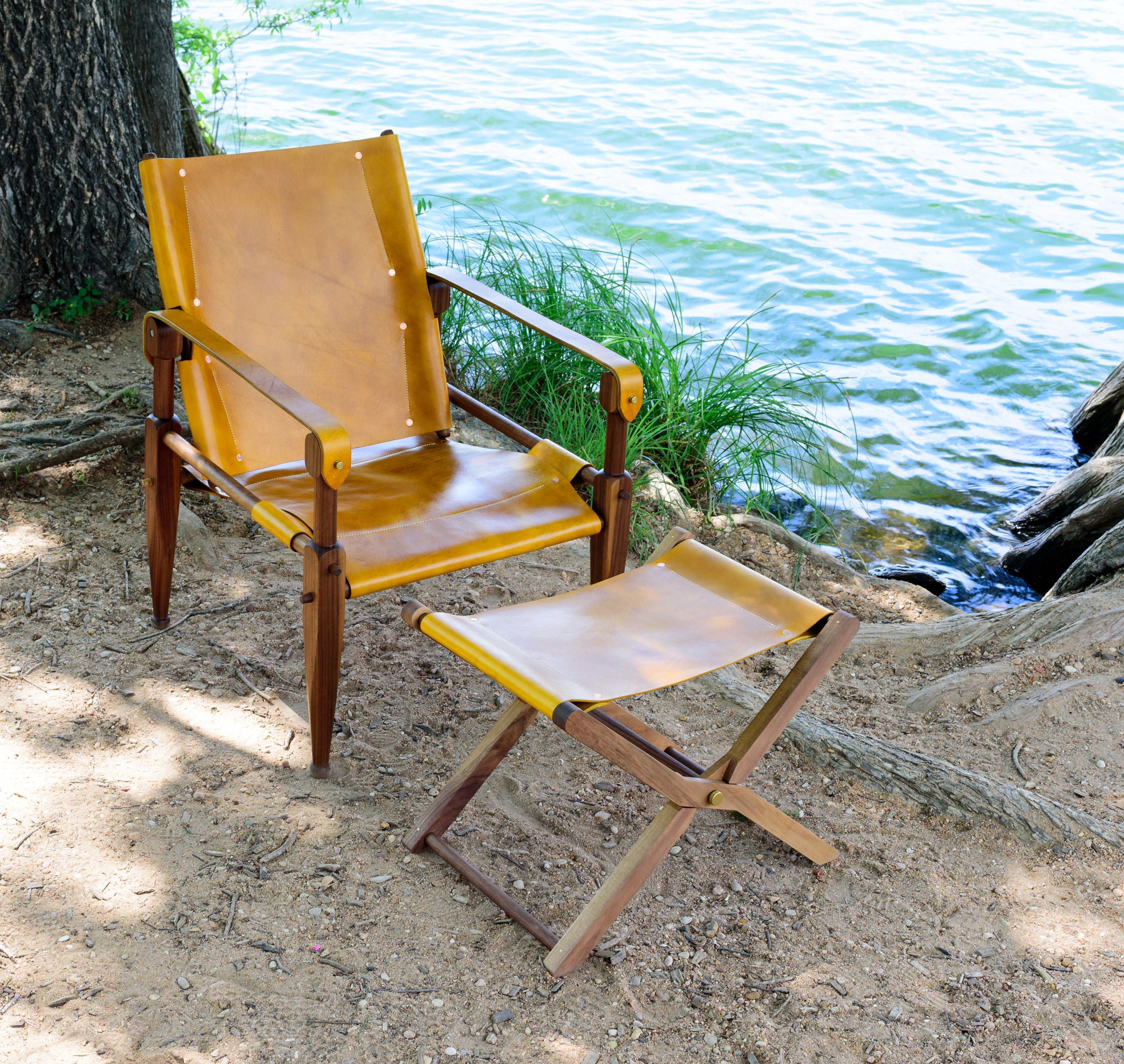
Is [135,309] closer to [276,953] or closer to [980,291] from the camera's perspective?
[276,953]

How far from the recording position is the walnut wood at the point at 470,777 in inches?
83.2

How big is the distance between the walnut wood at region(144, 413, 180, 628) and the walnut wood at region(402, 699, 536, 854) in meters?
1.01

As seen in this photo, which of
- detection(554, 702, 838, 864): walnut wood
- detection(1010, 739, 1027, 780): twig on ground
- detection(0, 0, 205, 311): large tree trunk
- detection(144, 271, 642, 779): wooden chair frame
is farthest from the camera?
detection(0, 0, 205, 311): large tree trunk

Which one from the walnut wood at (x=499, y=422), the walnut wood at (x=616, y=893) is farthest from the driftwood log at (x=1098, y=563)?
the walnut wood at (x=616, y=893)

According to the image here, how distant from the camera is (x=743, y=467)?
407cm

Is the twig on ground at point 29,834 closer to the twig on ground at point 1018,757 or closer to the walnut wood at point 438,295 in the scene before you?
the walnut wood at point 438,295

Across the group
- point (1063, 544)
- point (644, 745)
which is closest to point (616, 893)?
point (644, 745)

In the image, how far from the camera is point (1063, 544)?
3.95 meters

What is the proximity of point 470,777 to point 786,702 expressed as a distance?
0.64m

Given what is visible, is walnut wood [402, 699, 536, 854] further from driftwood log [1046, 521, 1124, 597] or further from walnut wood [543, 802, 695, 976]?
driftwood log [1046, 521, 1124, 597]

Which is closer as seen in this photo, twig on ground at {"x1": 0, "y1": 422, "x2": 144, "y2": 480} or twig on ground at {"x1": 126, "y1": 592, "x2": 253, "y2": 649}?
twig on ground at {"x1": 126, "y1": 592, "x2": 253, "y2": 649}

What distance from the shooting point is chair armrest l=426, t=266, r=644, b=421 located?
2428 millimetres

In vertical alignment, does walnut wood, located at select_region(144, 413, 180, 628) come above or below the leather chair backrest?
below

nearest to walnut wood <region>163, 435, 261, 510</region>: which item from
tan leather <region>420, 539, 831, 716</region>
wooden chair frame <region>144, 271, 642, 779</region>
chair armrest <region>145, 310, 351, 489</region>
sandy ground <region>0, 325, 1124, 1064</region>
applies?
wooden chair frame <region>144, 271, 642, 779</region>
